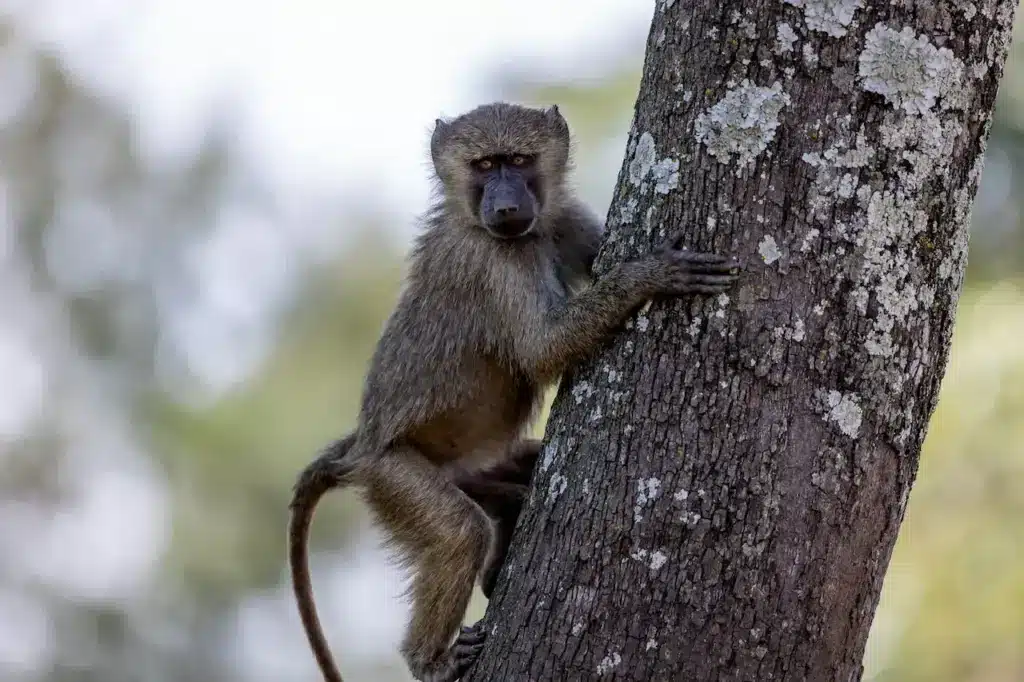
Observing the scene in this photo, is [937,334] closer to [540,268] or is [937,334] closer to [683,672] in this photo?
→ [683,672]

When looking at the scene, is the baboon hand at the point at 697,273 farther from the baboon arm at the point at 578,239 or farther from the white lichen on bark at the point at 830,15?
the baboon arm at the point at 578,239

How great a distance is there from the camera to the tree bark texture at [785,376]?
3098mm

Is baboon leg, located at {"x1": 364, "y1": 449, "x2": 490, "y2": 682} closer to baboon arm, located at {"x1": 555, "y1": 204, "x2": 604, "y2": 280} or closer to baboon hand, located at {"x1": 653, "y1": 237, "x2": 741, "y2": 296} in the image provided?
baboon arm, located at {"x1": 555, "y1": 204, "x2": 604, "y2": 280}

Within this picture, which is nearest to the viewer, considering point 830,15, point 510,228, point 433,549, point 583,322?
point 830,15

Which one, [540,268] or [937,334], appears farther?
[540,268]

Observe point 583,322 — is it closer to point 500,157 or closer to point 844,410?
point 844,410

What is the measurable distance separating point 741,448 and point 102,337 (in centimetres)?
1389

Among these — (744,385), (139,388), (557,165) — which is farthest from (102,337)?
(744,385)

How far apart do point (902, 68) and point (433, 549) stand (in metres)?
2.47

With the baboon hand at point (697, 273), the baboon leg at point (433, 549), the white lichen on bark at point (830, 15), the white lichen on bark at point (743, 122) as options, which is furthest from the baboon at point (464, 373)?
the white lichen on bark at point (830, 15)

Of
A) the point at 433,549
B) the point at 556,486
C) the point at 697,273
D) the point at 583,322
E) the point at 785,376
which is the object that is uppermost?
the point at 583,322

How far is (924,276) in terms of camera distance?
3.22 m

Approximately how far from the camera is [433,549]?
4.59 meters

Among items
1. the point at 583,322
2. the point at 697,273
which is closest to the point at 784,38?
the point at 697,273
